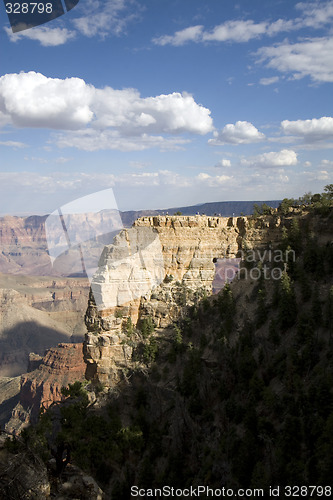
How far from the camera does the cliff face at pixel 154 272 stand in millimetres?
38312

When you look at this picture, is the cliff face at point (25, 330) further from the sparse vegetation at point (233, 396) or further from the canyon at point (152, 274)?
Result: the sparse vegetation at point (233, 396)

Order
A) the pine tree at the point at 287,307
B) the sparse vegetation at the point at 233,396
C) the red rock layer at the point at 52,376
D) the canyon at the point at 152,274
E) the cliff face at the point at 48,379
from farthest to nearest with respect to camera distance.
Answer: the red rock layer at the point at 52,376 → the cliff face at the point at 48,379 → the canyon at the point at 152,274 → the pine tree at the point at 287,307 → the sparse vegetation at the point at 233,396

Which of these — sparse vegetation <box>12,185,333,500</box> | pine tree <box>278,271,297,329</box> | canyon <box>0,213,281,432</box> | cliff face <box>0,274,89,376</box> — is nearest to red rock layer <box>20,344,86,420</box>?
cliff face <box>0,274,89,376</box>

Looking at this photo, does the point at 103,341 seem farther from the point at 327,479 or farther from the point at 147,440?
the point at 327,479

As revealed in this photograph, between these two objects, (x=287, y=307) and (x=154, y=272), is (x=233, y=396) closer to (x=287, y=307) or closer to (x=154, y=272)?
(x=287, y=307)

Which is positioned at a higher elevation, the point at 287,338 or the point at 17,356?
the point at 287,338

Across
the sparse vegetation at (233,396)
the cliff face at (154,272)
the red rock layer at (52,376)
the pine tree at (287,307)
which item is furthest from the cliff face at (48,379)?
the pine tree at (287,307)

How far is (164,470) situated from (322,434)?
1268 cm

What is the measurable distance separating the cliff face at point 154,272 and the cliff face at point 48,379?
169 ft

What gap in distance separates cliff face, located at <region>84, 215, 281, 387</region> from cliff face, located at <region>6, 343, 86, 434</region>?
51638 mm

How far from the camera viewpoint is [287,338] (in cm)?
2858

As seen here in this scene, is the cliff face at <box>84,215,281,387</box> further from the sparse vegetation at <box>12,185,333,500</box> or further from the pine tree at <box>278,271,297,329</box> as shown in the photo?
the pine tree at <box>278,271,297,329</box>

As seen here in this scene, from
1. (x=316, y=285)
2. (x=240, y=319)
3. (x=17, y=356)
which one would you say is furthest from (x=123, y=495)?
(x=17, y=356)

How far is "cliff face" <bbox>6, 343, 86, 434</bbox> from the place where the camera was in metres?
82.9
